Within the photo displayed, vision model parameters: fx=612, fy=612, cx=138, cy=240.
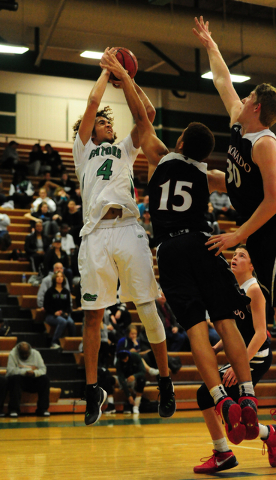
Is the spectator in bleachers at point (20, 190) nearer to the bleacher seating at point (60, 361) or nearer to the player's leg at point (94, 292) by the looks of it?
the bleacher seating at point (60, 361)

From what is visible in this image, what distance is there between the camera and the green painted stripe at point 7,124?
21344 millimetres

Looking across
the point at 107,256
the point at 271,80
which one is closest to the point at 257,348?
the point at 107,256

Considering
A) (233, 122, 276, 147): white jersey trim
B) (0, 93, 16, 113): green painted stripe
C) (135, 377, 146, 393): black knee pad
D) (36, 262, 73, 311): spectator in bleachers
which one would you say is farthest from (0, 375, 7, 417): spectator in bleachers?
(0, 93, 16, 113): green painted stripe

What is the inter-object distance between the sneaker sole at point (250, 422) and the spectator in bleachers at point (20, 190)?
14.3m

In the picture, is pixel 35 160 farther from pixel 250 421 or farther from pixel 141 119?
pixel 250 421

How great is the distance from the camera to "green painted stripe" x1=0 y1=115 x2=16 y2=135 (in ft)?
70.0

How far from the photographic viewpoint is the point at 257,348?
498cm

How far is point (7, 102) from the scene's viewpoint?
2150 cm

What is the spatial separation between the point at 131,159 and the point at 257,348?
189 cm

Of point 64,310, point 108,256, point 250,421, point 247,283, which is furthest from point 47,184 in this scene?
point 250,421

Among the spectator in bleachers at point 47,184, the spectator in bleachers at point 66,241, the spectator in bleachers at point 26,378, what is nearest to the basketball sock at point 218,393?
the spectator in bleachers at point 26,378

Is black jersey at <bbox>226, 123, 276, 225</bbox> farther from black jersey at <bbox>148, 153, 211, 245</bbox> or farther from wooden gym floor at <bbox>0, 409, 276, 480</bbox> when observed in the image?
wooden gym floor at <bbox>0, 409, 276, 480</bbox>

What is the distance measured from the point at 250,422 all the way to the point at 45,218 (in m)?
12.2

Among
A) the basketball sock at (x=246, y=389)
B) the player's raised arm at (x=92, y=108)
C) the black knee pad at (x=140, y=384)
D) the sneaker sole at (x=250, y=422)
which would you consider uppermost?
the player's raised arm at (x=92, y=108)
